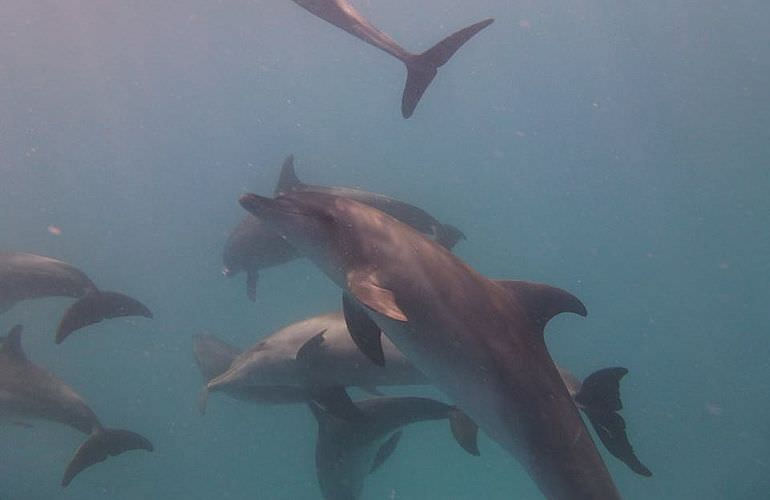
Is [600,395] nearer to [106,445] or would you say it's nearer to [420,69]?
[420,69]

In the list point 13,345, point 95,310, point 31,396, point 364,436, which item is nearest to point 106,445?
point 31,396

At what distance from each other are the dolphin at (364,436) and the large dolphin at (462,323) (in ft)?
8.94

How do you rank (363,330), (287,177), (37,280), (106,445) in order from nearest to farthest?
(363,330), (106,445), (37,280), (287,177)

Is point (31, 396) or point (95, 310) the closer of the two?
point (95, 310)

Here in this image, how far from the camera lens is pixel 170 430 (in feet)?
108

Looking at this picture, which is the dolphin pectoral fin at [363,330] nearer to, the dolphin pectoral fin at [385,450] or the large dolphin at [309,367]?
the large dolphin at [309,367]

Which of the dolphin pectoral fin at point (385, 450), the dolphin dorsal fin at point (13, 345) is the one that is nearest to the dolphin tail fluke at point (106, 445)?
the dolphin dorsal fin at point (13, 345)

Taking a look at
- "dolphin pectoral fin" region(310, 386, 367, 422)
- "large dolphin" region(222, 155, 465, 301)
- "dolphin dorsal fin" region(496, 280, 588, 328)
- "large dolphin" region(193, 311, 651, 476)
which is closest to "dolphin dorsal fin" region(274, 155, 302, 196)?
"large dolphin" region(222, 155, 465, 301)

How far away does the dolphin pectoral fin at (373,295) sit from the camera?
169 inches

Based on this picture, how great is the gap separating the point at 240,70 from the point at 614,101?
43.2m

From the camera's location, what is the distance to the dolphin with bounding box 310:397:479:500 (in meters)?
8.12

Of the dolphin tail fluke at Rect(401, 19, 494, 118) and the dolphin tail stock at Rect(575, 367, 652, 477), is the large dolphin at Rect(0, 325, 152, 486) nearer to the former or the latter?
the dolphin tail fluke at Rect(401, 19, 494, 118)

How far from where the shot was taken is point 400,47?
26.3 ft

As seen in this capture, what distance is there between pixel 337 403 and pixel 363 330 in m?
2.81
